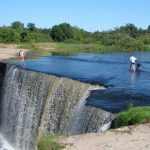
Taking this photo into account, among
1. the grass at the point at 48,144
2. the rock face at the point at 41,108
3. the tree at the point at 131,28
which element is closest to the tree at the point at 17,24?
the tree at the point at 131,28

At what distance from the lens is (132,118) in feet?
40.8

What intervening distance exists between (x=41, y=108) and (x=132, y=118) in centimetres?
710

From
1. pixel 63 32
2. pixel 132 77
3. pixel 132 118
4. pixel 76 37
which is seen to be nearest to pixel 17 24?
pixel 63 32

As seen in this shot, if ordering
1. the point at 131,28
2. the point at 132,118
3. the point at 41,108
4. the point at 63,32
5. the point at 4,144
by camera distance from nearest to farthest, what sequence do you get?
the point at 132,118
the point at 41,108
the point at 4,144
the point at 63,32
the point at 131,28

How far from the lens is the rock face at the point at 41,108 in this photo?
583 inches

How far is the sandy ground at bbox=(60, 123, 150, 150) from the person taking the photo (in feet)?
33.9

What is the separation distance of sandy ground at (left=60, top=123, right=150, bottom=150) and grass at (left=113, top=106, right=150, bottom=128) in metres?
0.56

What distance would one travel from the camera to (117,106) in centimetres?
1513

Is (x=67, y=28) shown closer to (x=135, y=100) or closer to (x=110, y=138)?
(x=135, y=100)

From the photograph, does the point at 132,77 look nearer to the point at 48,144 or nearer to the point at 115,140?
the point at 115,140

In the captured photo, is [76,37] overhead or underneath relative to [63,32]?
underneath

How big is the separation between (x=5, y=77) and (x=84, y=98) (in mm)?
10019

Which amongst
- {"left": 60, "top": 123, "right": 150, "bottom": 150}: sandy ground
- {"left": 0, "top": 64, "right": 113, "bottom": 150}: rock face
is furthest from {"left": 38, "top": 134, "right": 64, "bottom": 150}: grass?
{"left": 0, "top": 64, "right": 113, "bottom": 150}: rock face

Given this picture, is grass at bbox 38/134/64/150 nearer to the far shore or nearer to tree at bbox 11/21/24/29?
the far shore
